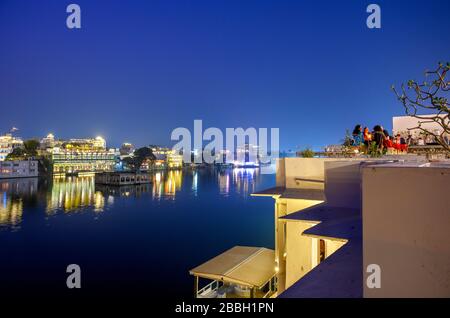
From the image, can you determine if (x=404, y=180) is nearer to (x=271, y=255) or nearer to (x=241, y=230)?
(x=271, y=255)

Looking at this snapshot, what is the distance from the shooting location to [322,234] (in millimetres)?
4328

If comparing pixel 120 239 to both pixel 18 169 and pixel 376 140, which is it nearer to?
pixel 376 140

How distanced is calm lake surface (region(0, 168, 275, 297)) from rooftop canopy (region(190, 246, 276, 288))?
7.52 m

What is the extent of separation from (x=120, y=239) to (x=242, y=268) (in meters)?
21.4

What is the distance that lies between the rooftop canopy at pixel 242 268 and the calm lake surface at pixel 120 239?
752cm

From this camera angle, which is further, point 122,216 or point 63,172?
point 63,172

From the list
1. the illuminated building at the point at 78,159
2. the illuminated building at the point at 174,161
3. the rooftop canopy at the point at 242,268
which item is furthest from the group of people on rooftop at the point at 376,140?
the illuminated building at the point at 174,161

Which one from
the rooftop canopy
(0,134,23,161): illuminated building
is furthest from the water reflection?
(0,134,23,161): illuminated building

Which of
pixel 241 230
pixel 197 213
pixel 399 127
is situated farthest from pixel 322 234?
pixel 197 213

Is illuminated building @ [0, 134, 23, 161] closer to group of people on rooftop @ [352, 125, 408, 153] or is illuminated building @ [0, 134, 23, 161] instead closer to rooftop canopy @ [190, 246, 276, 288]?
rooftop canopy @ [190, 246, 276, 288]

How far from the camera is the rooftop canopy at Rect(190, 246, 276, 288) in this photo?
1045cm

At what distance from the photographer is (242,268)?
36.8 ft
